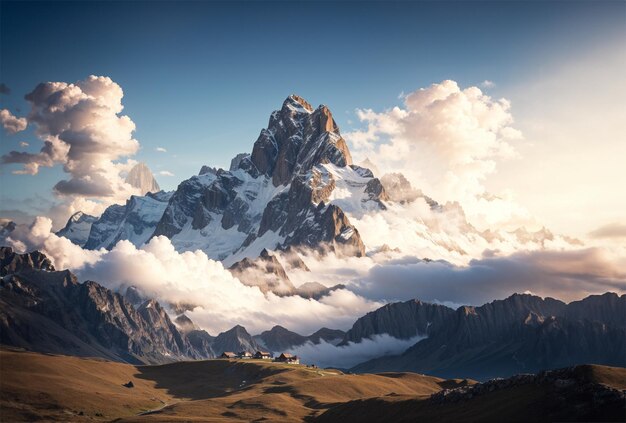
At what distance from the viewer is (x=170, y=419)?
198000mm

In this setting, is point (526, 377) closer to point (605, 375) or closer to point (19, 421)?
point (605, 375)

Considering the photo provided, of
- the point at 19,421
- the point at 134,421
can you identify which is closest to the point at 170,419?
the point at 134,421

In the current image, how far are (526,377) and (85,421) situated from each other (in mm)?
126116

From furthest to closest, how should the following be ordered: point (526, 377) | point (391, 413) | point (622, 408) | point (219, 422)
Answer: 1. point (219, 422)
2. point (391, 413)
3. point (526, 377)
4. point (622, 408)

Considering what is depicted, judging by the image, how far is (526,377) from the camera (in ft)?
524

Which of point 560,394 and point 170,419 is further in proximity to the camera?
point 170,419

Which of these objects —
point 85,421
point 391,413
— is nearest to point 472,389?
point 391,413

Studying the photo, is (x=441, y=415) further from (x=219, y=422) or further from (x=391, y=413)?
(x=219, y=422)

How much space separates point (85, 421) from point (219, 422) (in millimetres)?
40374

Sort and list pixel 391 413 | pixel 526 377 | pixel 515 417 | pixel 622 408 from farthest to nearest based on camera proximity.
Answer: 1. pixel 391 413
2. pixel 526 377
3. pixel 515 417
4. pixel 622 408

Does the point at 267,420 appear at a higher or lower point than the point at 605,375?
lower

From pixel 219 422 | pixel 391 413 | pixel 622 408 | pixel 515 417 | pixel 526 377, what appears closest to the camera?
pixel 622 408

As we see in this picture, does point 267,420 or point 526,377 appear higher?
point 526,377

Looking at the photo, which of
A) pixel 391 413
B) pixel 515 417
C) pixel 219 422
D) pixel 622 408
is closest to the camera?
pixel 622 408
